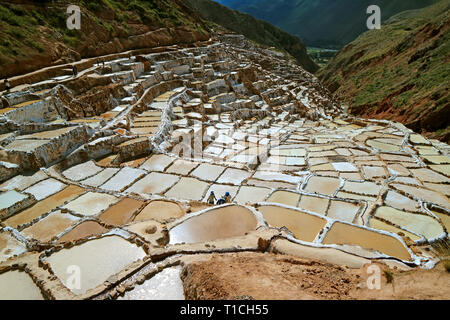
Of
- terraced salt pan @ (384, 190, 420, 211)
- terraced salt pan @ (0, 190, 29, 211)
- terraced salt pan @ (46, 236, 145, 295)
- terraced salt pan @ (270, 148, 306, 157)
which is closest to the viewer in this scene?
terraced salt pan @ (46, 236, 145, 295)

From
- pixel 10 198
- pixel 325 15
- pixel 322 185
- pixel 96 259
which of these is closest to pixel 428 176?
pixel 322 185

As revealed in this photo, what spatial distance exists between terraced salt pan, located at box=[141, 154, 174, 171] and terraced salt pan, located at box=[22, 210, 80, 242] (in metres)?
3.47

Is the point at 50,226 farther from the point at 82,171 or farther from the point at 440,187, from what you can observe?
the point at 440,187

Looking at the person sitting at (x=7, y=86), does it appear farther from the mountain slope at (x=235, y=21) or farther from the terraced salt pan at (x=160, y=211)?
the mountain slope at (x=235, y=21)

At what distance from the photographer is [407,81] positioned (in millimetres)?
26984

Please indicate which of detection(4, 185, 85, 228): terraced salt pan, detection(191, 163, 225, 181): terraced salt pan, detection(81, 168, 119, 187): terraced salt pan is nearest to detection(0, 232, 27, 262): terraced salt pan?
detection(4, 185, 85, 228): terraced salt pan

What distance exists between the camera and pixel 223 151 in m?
13.8

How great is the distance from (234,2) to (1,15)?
211 m

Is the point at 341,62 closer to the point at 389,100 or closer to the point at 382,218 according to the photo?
the point at 389,100

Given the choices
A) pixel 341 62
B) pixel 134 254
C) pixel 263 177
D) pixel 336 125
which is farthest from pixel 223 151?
pixel 341 62

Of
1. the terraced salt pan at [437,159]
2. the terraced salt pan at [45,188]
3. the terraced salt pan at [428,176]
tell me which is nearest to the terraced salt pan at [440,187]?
the terraced salt pan at [428,176]

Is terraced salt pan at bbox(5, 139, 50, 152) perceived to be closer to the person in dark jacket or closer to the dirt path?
the person in dark jacket

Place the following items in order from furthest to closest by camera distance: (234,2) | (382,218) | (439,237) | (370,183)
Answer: (234,2), (370,183), (382,218), (439,237)

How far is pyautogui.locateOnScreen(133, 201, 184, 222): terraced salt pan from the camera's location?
702 cm
